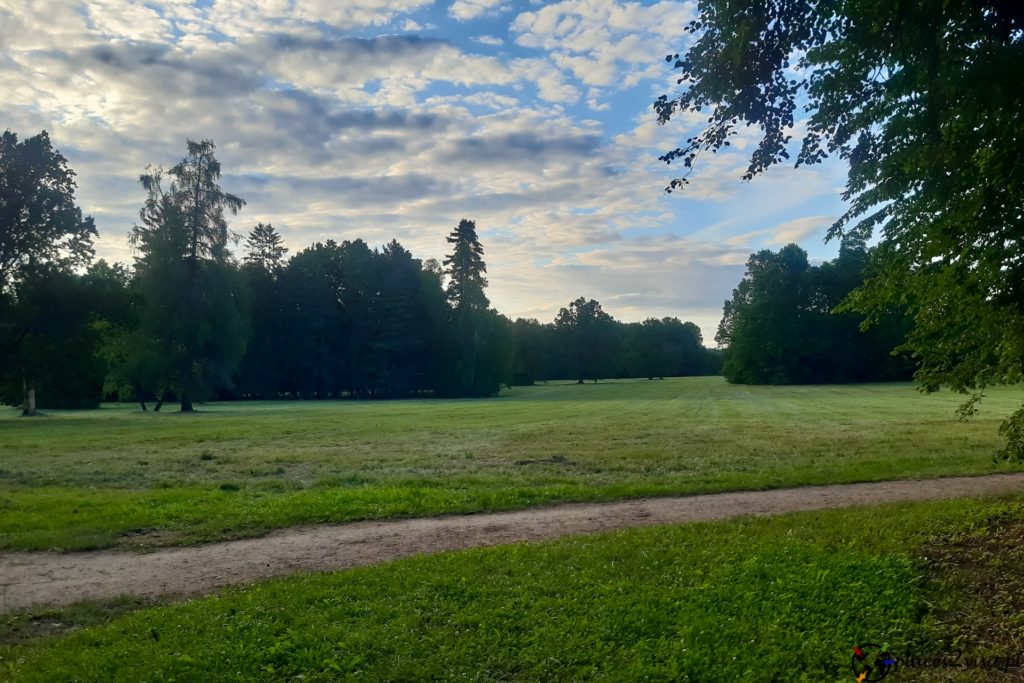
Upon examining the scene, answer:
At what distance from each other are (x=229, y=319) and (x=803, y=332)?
70333 mm

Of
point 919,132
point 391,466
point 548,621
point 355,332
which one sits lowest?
point 391,466

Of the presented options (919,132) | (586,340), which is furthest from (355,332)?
(919,132)

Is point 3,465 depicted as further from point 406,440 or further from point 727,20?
point 727,20

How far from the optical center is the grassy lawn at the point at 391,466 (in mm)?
11844

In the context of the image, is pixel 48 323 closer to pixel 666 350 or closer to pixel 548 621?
pixel 548 621

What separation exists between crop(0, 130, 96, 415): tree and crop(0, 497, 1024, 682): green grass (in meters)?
37.1

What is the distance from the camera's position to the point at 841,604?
6438mm

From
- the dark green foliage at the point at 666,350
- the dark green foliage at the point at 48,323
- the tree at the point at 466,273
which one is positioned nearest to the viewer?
the dark green foliage at the point at 48,323

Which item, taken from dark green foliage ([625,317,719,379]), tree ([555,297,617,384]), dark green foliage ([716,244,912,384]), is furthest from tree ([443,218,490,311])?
dark green foliage ([625,317,719,379])

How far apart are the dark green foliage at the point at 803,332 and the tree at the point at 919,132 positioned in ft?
284

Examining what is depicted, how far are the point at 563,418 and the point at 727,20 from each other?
103ft

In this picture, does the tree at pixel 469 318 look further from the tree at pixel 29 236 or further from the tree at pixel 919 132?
the tree at pixel 919 132

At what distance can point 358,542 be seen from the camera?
995cm

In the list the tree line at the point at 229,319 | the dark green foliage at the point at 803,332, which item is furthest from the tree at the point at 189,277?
the dark green foliage at the point at 803,332
